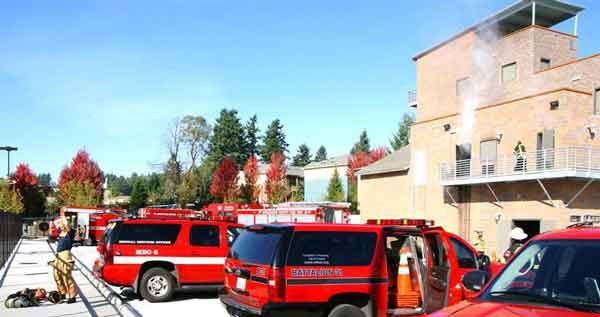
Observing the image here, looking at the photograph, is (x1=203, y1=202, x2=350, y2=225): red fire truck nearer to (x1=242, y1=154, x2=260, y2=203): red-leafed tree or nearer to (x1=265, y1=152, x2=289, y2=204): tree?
(x1=242, y1=154, x2=260, y2=203): red-leafed tree

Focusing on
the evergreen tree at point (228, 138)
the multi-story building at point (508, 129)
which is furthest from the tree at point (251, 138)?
the multi-story building at point (508, 129)

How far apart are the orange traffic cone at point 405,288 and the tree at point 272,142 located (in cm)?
9457

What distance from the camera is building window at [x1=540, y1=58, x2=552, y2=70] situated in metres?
31.8

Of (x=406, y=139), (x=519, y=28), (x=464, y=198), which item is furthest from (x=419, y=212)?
(x=406, y=139)

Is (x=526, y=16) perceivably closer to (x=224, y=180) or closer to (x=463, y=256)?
(x=463, y=256)

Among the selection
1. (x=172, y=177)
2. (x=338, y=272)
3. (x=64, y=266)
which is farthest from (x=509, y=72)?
(x=172, y=177)

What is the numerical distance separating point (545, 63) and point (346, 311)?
28.7 meters

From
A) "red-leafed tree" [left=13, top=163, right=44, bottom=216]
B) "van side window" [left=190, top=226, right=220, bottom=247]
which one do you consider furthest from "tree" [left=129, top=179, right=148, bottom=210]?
"van side window" [left=190, top=226, right=220, bottom=247]

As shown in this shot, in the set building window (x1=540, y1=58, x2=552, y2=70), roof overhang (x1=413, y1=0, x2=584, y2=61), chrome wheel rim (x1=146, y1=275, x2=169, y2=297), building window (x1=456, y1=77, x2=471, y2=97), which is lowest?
chrome wheel rim (x1=146, y1=275, x2=169, y2=297)

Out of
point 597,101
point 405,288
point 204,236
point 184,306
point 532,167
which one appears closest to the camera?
point 405,288

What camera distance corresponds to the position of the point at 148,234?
12305 mm

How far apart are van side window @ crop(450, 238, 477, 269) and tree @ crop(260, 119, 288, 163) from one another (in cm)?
9416

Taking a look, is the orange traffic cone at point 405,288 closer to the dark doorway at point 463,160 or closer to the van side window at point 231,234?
the van side window at point 231,234

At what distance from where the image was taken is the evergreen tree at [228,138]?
95.5 m
